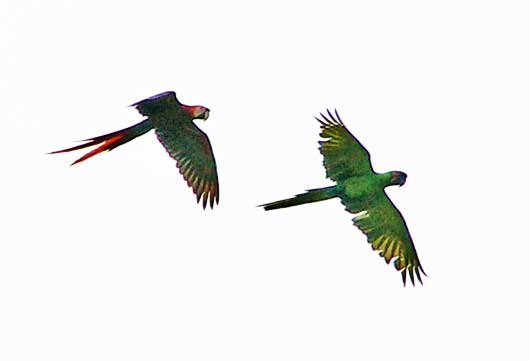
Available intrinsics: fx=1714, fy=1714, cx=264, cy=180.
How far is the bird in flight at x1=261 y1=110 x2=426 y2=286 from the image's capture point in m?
17.5

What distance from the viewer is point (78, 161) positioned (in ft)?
56.9

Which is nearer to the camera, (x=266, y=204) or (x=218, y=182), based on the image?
(x=266, y=204)

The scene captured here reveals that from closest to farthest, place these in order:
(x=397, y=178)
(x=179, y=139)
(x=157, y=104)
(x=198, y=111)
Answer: (x=157, y=104) → (x=397, y=178) → (x=198, y=111) → (x=179, y=139)

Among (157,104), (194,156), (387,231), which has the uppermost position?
(157,104)

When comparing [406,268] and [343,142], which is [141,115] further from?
[406,268]

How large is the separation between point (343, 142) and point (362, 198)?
0.65 metres

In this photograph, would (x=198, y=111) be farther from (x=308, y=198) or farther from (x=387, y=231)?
(x=387, y=231)

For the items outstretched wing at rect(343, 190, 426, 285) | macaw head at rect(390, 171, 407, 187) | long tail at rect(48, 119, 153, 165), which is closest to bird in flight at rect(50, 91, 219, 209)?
long tail at rect(48, 119, 153, 165)

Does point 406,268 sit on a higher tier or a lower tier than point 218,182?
lower

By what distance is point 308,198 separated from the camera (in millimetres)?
17422

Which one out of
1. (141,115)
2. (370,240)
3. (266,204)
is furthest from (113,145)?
(370,240)

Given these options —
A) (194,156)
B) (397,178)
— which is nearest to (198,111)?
(194,156)

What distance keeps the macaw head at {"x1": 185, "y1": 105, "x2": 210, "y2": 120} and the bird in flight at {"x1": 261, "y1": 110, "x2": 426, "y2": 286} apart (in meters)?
1.23

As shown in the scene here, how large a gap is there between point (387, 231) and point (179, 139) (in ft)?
7.83
